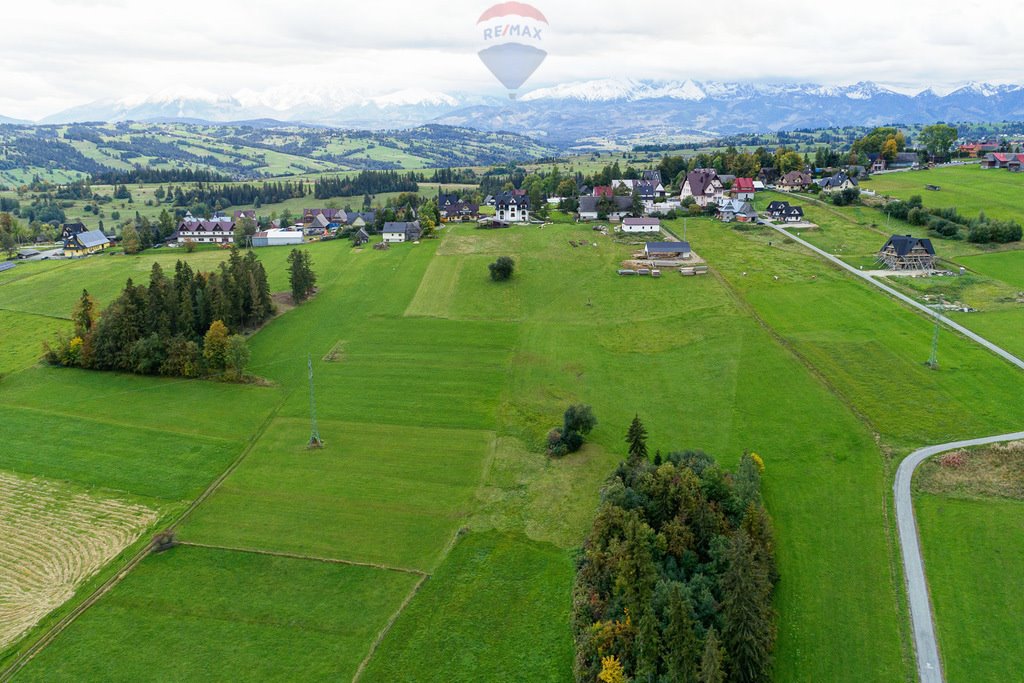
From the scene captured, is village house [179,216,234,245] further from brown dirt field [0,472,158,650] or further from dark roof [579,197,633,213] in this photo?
brown dirt field [0,472,158,650]

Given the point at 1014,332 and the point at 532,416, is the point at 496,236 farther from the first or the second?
the point at 1014,332

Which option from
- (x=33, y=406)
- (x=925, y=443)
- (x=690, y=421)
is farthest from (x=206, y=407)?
(x=925, y=443)

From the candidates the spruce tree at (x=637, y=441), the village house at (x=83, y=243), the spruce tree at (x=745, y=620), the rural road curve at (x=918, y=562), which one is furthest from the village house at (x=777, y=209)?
the village house at (x=83, y=243)

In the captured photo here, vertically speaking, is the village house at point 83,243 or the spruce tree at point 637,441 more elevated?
the village house at point 83,243

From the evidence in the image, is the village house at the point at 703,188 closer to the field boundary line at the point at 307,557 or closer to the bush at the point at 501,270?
the bush at the point at 501,270

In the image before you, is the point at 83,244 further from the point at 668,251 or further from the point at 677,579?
the point at 677,579
